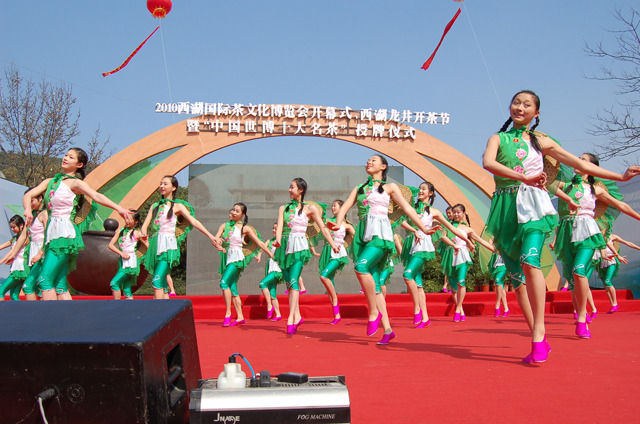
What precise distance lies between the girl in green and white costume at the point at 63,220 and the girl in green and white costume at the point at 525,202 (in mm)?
3150

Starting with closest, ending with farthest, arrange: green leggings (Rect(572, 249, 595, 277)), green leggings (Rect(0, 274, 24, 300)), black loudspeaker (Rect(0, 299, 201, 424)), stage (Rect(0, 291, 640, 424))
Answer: black loudspeaker (Rect(0, 299, 201, 424))
stage (Rect(0, 291, 640, 424))
green leggings (Rect(572, 249, 595, 277))
green leggings (Rect(0, 274, 24, 300))

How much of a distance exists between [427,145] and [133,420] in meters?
16.4

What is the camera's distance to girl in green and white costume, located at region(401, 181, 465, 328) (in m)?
7.05

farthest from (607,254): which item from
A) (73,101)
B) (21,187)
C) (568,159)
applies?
(73,101)

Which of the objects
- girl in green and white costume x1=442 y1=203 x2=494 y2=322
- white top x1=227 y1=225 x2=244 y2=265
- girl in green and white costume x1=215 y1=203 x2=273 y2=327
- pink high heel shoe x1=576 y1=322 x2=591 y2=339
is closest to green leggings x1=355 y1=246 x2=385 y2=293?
pink high heel shoe x1=576 y1=322 x2=591 y2=339

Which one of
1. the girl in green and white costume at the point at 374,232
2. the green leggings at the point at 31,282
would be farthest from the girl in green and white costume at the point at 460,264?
the green leggings at the point at 31,282

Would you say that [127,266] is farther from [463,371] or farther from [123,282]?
[463,371]

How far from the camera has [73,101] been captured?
20219 millimetres

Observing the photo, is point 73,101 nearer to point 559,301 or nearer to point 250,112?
point 250,112

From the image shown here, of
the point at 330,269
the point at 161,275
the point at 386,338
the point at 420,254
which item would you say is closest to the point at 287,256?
the point at 330,269

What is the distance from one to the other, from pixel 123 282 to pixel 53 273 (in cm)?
442

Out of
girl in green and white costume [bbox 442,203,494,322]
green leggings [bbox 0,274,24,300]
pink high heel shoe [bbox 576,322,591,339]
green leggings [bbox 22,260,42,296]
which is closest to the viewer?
pink high heel shoe [bbox 576,322,591,339]

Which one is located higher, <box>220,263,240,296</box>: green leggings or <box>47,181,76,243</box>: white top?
<box>47,181,76,243</box>: white top

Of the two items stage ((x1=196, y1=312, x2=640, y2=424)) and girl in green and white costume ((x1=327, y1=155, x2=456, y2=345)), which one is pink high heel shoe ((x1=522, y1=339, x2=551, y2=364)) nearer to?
stage ((x1=196, y1=312, x2=640, y2=424))
